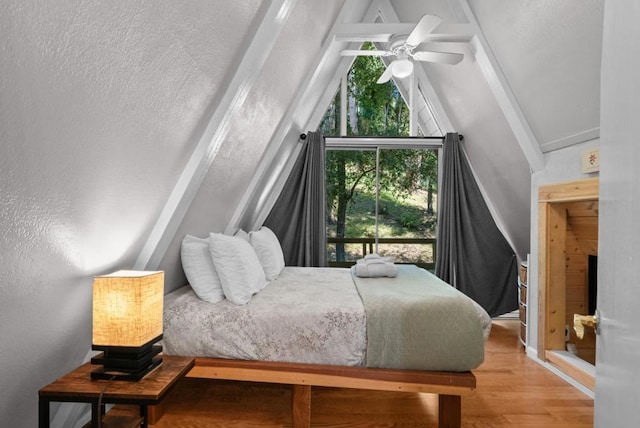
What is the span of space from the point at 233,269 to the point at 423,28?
1.98 metres

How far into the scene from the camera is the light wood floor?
6.50ft

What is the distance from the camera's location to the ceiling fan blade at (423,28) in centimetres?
222

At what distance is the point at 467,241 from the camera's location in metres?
4.21

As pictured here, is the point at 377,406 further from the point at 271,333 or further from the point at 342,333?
the point at 271,333

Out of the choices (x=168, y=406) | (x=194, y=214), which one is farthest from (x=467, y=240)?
(x=168, y=406)

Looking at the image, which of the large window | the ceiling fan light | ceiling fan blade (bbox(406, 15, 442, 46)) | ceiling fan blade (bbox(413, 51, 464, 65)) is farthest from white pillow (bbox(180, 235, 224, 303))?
the large window

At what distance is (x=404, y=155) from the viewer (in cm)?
450

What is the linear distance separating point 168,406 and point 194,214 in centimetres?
120

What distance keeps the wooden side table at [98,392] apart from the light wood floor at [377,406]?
0.70m

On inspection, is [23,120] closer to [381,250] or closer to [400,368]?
[400,368]

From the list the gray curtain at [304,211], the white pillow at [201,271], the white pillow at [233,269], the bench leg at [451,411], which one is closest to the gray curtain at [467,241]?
the gray curtain at [304,211]

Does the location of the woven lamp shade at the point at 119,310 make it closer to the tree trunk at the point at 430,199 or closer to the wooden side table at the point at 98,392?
the wooden side table at the point at 98,392

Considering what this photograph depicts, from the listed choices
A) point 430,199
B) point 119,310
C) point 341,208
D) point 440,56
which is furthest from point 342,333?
point 430,199

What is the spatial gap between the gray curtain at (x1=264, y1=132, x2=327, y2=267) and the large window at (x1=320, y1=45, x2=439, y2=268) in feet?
Answer: 0.96
